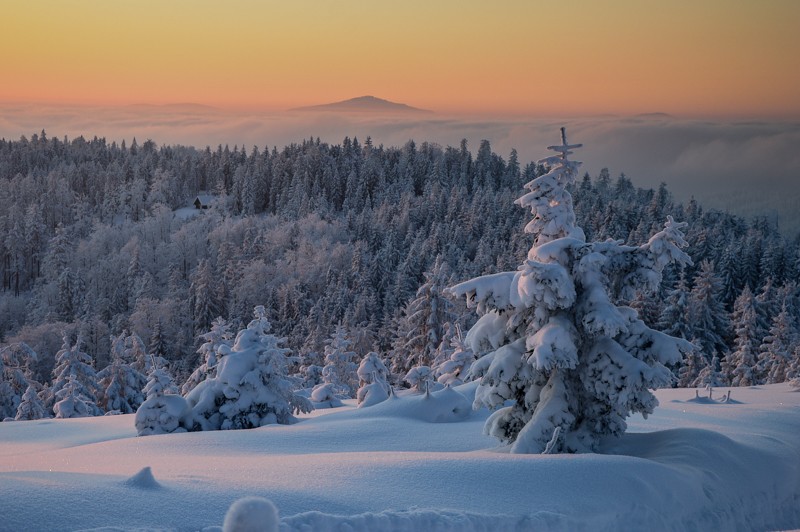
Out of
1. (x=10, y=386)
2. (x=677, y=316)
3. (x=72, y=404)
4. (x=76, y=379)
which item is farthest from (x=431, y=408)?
(x=677, y=316)

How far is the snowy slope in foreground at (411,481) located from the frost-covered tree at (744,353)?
40.3m

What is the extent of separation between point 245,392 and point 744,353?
46031 millimetres

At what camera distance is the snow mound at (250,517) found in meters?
4.34

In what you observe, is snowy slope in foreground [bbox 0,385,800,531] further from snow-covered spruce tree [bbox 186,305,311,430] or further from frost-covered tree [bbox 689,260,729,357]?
frost-covered tree [bbox 689,260,729,357]

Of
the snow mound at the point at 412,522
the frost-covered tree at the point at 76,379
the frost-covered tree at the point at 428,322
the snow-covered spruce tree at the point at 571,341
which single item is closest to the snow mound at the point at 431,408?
the snow-covered spruce tree at the point at 571,341

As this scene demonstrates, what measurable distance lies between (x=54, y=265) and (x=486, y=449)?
153786mm

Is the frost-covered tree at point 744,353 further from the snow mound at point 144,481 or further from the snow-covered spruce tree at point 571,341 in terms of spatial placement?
the snow mound at point 144,481

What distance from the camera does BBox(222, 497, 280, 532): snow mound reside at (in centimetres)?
434

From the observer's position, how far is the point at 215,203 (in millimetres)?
198375

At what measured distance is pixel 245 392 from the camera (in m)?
21.1

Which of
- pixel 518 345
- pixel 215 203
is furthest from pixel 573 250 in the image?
pixel 215 203

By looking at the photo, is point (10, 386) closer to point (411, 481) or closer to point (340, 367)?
point (340, 367)

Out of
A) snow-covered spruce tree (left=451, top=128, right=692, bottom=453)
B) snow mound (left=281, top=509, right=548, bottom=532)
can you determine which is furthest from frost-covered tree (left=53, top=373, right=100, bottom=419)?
snow mound (left=281, top=509, right=548, bottom=532)

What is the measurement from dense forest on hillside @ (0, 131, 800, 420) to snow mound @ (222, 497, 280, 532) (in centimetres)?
4883
